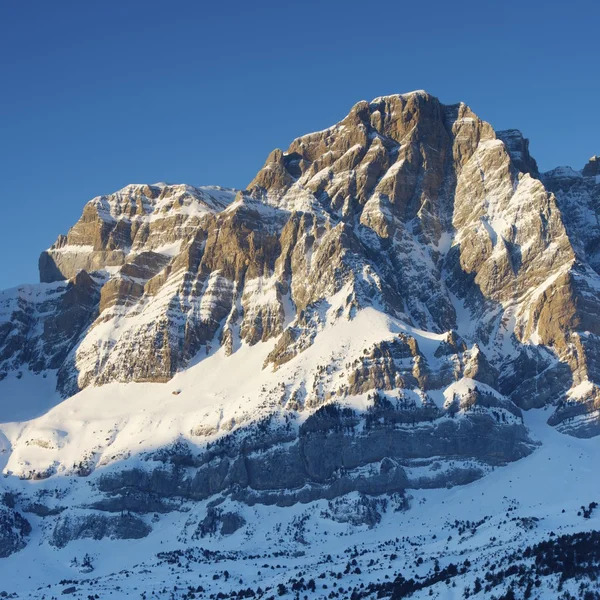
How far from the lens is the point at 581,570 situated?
198 meters

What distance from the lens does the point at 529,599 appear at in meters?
196

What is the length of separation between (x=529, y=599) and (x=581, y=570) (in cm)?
982
